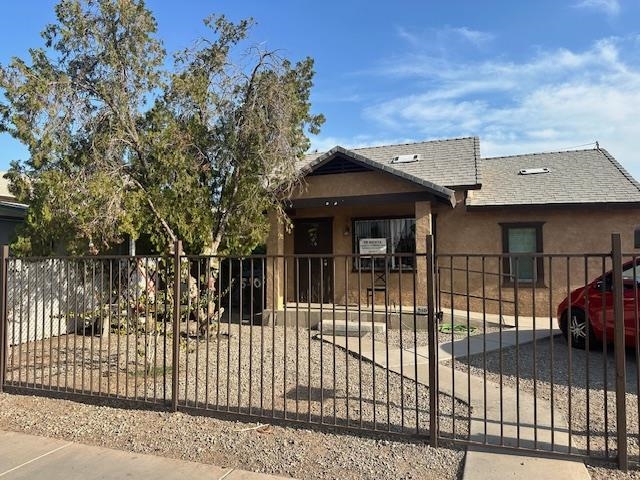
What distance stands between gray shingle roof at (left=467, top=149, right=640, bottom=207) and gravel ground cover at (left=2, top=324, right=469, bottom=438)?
6.73 m

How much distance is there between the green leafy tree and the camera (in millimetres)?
7602

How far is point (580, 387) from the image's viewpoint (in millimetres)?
6156

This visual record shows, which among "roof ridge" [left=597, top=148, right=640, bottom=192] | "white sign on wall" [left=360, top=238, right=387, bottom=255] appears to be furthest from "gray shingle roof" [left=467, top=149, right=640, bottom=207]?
"white sign on wall" [left=360, top=238, right=387, bottom=255]

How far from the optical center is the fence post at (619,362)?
3861 mm

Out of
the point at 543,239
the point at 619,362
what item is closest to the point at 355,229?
the point at 543,239

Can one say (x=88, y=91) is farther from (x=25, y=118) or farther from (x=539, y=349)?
(x=539, y=349)

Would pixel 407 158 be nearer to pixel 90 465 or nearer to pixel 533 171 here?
pixel 533 171

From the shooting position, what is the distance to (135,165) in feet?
27.4

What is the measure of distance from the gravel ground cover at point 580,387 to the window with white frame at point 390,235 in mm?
4614

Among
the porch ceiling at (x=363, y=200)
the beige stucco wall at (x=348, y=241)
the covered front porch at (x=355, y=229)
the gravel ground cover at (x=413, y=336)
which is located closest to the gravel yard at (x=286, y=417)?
the gravel ground cover at (x=413, y=336)

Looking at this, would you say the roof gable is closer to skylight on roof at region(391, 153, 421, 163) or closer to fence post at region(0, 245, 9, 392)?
skylight on roof at region(391, 153, 421, 163)

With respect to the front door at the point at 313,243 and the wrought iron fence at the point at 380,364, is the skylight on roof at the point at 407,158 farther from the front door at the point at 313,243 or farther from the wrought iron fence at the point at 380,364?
the wrought iron fence at the point at 380,364

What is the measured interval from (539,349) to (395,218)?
5561mm

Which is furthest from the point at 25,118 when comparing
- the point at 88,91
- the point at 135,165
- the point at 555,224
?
the point at 555,224
